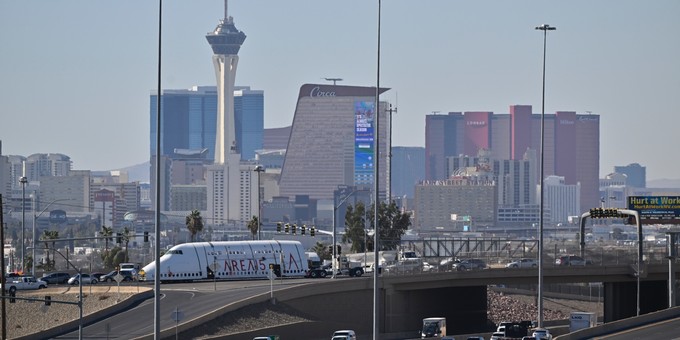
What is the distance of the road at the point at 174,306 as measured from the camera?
80.2 m

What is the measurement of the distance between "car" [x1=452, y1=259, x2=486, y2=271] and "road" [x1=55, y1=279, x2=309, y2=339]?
38.3 ft

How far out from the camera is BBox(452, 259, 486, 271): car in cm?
10419

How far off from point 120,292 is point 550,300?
59.0 metres

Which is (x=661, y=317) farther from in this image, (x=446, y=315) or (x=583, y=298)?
(x=583, y=298)

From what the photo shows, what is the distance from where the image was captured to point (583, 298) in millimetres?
144125

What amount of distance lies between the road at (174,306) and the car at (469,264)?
38.3 ft

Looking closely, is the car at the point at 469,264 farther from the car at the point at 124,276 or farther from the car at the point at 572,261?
the car at the point at 124,276

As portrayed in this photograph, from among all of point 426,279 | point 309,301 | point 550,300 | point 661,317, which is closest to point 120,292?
point 309,301

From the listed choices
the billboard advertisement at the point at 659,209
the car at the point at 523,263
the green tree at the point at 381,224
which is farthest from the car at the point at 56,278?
the green tree at the point at 381,224

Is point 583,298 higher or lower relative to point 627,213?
lower

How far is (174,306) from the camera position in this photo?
88.2 metres

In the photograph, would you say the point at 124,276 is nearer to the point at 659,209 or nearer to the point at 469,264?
the point at 469,264

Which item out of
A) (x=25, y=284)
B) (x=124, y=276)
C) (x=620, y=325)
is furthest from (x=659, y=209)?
(x=25, y=284)

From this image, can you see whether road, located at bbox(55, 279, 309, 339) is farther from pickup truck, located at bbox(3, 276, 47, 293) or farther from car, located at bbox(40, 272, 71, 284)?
car, located at bbox(40, 272, 71, 284)
